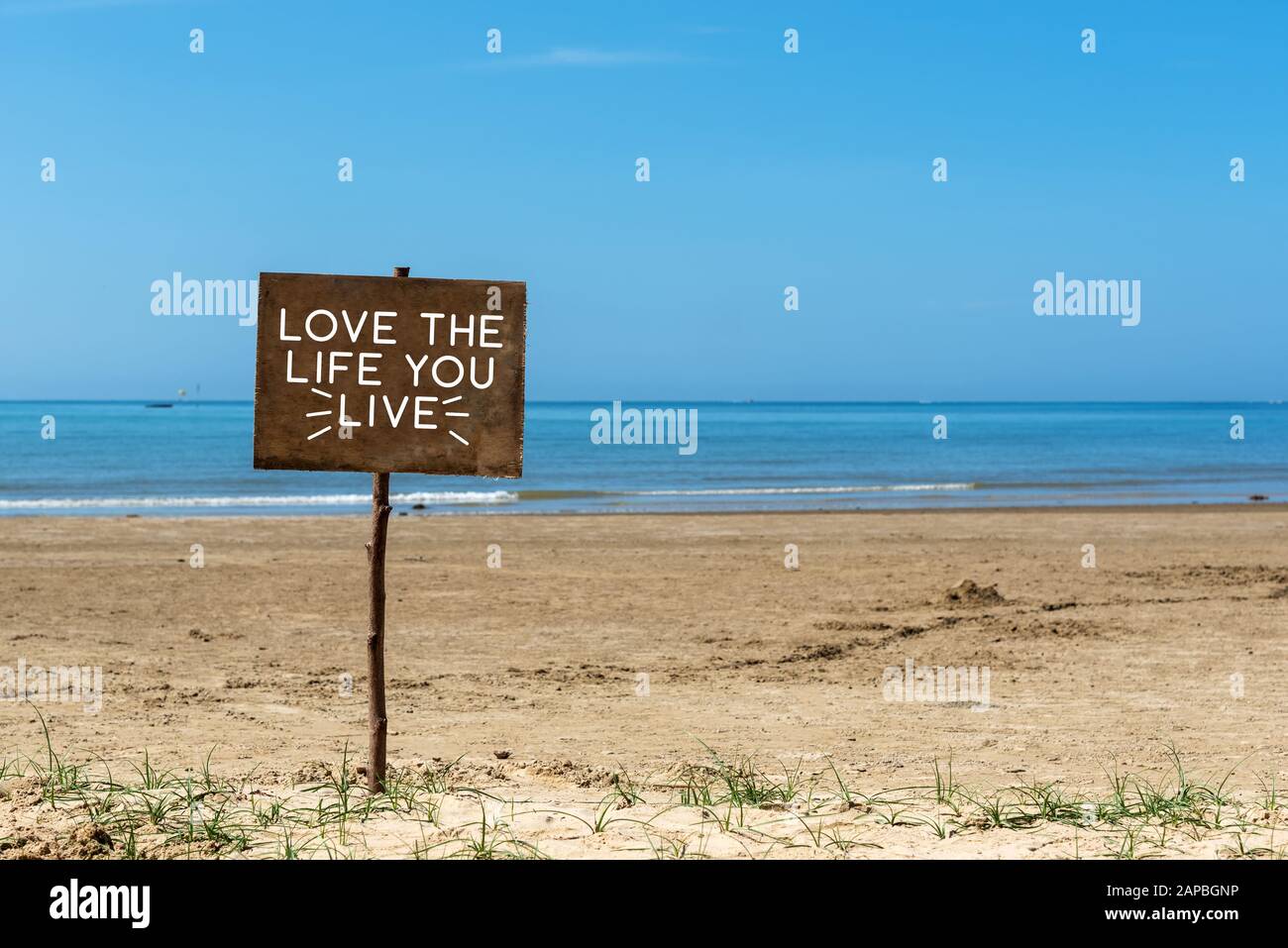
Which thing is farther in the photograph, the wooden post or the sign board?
the wooden post

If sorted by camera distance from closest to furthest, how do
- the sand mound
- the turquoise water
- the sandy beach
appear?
the sandy beach < the sand mound < the turquoise water

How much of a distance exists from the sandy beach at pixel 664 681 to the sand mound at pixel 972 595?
51 millimetres

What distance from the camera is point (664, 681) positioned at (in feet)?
30.5

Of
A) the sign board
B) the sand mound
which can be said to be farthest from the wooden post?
the sand mound

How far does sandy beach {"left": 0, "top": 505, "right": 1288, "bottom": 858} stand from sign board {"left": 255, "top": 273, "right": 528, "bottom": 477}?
5.29ft

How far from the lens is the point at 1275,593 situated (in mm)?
12977

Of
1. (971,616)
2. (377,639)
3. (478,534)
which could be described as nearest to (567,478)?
(478,534)

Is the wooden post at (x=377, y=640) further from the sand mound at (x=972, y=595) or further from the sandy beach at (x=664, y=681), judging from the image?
the sand mound at (x=972, y=595)

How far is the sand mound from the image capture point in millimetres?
12422

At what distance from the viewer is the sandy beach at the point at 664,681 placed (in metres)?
5.16

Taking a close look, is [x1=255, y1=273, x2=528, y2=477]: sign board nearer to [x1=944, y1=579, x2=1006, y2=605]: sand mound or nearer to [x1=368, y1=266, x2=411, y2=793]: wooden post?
[x1=368, y1=266, x2=411, y2=793]: wooden post

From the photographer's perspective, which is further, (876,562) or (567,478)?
(567,478)
